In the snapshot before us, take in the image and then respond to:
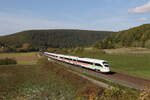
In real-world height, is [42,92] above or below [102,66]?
above

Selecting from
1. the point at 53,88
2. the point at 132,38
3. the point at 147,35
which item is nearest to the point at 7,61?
the point at 53,88

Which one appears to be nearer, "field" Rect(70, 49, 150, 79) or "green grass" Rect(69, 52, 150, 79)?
"green grass" Rect(69, 52, 150, 79)

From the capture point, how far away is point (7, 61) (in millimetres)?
71312

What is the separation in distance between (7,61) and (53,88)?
6741 centimetres

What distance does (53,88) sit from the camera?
9062mm

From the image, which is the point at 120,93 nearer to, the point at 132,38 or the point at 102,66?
the point at 102,66

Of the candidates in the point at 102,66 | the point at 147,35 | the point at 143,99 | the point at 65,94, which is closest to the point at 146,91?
the point at 143,99

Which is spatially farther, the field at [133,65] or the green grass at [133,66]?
the field at [133,65]

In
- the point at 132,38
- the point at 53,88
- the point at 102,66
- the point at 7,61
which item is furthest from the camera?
the point at 132,38

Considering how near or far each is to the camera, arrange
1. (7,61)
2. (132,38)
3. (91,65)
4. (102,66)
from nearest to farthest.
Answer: (102,66)
(91,65)
(7,61)
(132,38)

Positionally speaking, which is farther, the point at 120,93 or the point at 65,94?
the point at 120,93

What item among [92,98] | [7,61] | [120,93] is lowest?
[7,61]

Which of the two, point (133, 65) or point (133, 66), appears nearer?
point (133, 66)

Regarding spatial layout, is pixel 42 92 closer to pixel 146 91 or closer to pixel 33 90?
pixel 33 90
